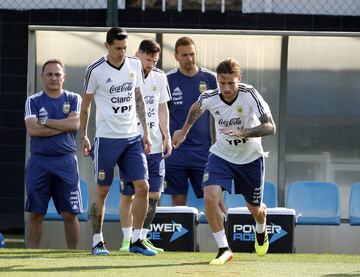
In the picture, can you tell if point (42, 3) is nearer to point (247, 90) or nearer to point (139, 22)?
point (139, 22)

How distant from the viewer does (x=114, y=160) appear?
10609mm

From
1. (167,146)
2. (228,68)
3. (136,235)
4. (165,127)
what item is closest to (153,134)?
(165,127)

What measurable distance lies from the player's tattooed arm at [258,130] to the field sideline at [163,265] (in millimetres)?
1103

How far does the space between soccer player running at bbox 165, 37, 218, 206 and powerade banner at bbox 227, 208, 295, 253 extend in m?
0.54

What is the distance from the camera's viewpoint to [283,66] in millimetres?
13914

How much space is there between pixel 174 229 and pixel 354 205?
2.30 metres

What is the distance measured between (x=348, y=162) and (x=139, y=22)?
10.2ft

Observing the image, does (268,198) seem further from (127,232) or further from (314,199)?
(127,232)

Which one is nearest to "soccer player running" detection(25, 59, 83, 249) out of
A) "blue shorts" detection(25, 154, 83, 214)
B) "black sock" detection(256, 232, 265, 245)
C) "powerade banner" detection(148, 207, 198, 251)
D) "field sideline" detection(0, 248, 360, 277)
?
"blue shorts" detection(25, 154, 83, 214)

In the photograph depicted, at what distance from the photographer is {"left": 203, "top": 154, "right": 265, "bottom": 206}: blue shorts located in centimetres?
1041

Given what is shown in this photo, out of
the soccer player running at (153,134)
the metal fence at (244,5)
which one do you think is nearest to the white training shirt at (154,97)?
the soccer player running at (153,134)

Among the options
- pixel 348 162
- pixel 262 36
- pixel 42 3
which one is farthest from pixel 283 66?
pixel 42 3

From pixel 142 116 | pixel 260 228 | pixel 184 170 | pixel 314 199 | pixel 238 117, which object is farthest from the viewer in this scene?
pixel 314 199

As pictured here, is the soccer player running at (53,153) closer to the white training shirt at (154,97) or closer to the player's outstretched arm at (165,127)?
the white training shirt at (154,97)
